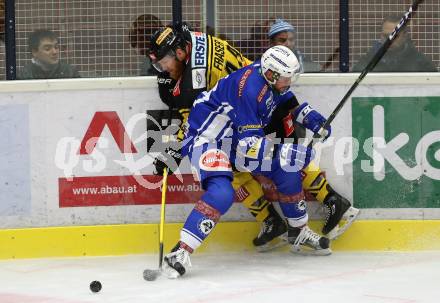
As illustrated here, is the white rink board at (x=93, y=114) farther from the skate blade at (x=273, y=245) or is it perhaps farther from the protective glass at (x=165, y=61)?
the skate blade at (x=273, y=245)

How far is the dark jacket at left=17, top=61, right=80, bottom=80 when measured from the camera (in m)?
5.48

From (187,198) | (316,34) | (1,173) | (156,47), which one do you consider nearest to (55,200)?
(1,173)

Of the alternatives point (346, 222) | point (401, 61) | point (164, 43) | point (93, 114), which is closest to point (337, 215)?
point (346, 222)

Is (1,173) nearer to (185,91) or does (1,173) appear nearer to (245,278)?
(185,91)

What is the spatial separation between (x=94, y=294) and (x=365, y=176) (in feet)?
6.04

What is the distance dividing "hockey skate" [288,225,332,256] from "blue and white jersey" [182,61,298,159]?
23.9 inches

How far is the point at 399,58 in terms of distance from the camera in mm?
5504

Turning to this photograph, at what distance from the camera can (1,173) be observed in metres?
5.44

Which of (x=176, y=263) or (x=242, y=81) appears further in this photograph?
(x=242, y=81)

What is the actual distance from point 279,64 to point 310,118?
0.48 m

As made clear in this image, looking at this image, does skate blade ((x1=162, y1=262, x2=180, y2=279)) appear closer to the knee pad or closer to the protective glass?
the knee pad

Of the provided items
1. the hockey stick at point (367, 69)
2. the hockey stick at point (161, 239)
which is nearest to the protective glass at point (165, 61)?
the hockey stick at point (161, 239)

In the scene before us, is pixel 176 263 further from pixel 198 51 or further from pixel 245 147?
pixel 198 51

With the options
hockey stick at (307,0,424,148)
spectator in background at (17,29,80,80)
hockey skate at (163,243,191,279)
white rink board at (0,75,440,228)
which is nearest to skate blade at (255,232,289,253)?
white rink board at (0,75,440,228)
